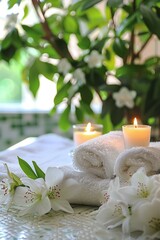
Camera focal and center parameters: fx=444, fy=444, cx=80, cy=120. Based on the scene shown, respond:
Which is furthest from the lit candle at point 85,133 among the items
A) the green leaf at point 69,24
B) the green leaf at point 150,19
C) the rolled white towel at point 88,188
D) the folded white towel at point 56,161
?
the green leaf at point 69,24

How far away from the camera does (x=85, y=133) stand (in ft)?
3.90

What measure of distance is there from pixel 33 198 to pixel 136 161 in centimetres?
21

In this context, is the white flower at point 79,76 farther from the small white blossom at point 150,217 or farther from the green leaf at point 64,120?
the small white blossom at point 150,217

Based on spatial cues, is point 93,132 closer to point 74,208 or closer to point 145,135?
point 145,135

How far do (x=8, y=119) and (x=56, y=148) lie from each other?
1.14m

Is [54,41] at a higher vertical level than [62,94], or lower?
higher

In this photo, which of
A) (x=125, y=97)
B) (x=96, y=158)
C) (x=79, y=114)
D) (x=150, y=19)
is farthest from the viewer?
(x=79, y=114)

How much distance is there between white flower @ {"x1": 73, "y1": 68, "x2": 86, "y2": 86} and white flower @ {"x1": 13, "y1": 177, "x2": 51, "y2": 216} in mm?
909

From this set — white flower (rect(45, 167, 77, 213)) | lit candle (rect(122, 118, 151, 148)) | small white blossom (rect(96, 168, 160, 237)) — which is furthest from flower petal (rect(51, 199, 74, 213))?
lit candle (rect(122, 118, 151, 148))

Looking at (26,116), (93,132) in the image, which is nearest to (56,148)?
(93,132)

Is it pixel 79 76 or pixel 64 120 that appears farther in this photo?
pixel 64 120

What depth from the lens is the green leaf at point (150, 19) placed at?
1438 mm

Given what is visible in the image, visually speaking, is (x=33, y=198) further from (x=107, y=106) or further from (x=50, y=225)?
(x=107, y=106)

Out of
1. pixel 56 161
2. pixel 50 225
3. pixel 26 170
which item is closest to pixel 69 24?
pixel 56 161
